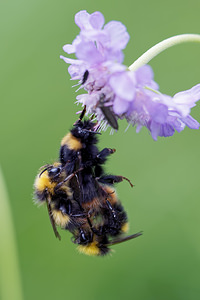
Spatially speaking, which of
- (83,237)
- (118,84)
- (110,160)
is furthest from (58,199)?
(110,160)

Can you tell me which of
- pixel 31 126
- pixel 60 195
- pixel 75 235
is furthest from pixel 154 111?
pixel 31 126

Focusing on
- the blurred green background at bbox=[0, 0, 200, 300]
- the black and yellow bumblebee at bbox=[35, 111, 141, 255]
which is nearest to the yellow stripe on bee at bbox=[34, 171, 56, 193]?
the black and yellow bumblebee at bbox=[35, 111, 141, 255]

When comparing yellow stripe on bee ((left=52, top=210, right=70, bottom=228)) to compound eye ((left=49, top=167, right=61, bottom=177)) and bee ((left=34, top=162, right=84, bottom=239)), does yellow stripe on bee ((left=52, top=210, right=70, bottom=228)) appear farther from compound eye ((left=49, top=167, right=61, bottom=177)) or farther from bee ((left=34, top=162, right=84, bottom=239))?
compound eye ((left=49, top=167, right=61, bottom=177))

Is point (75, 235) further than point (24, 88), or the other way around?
point (24, 88)

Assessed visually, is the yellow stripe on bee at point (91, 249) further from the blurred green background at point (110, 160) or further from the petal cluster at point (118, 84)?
the blurred green background at point (110, 160)

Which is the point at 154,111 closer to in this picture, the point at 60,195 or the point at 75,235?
the point at 60,195

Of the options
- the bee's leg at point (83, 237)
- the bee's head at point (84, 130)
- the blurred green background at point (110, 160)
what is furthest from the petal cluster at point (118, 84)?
the blurred green background at point (110, 160)
